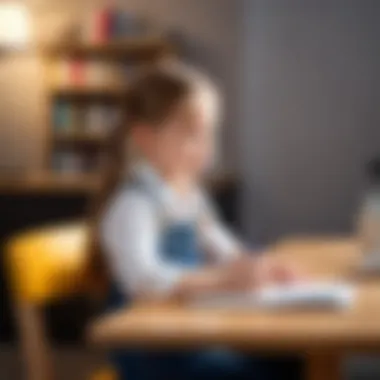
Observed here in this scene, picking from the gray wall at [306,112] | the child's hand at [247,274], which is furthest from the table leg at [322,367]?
the gray wall at [306,112]

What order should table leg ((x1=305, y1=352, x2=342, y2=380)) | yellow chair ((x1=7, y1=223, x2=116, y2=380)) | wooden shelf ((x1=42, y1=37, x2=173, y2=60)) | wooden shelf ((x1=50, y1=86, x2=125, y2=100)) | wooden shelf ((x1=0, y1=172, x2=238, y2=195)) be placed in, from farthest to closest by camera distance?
1. wooden shelf ((x1=50, y1=86, x2=125, y2=100))
2. wooden shelf ((x1=42, y1=37, x2=173, y2=60))
3. wooden shelf ((x1=0, y1=172, x2=238, y2=195))
4. yellow chair ((x1=7, y1=223, x2=116, y2=380))
5. table leg ((x1=305, y1=352, x2=342, y2=380))

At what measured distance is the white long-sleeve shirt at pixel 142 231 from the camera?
5.78 feet

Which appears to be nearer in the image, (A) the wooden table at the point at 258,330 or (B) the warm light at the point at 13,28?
(A) the wooden table at the point at 258,330

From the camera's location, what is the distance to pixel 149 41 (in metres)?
4.61

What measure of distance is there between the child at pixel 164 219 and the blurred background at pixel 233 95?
2.35 m

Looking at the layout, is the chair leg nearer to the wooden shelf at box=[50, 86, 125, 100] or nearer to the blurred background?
the blurred background

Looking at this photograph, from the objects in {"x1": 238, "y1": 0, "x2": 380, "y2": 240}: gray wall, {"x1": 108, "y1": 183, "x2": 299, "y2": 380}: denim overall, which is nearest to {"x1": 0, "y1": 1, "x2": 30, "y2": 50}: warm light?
{"x1": 238, "y1": 0, "x2": 380, "y2": 240}: gray wall

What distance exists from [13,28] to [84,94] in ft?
1.51

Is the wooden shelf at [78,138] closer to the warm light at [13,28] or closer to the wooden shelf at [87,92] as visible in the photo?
the wooden shelf at [87,92]

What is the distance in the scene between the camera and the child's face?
1945 mm

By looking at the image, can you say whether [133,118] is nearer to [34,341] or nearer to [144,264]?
[144,264]

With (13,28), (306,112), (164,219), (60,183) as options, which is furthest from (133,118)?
(13,28)

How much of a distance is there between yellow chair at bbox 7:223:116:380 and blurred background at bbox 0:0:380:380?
7.58ft

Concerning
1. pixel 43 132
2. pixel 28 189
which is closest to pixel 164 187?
pixel 28 189
